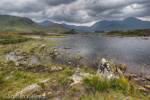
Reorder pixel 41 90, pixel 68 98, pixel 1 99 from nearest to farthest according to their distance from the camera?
pixel 1 99 → pixel 68 98 → pixel 41 90

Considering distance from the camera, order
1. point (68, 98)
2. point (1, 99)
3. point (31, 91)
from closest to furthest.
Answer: point (1, 99), point (68, 98), point (31, 91)

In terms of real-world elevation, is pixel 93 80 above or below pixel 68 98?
above

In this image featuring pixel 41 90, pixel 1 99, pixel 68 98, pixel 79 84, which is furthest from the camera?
pixel 79 84

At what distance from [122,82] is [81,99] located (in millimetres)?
4237

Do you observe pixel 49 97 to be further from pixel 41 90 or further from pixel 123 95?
pixel 123 95

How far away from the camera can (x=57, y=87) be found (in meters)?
7.11

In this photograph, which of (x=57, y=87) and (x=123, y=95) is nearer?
(x=123, y=95)

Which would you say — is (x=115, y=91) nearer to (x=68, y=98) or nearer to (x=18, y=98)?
(x=68, y=98)

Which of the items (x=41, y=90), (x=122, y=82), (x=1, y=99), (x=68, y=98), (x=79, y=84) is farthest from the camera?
(x=79, y=84)

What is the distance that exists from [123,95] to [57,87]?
5.54 metres

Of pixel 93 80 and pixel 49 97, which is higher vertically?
pixel 93 80

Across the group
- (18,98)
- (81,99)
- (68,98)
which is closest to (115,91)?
(81,99)

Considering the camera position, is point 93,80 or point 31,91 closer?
point 31,91

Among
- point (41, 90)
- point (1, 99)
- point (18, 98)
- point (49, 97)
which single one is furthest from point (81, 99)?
point (1, 99)
